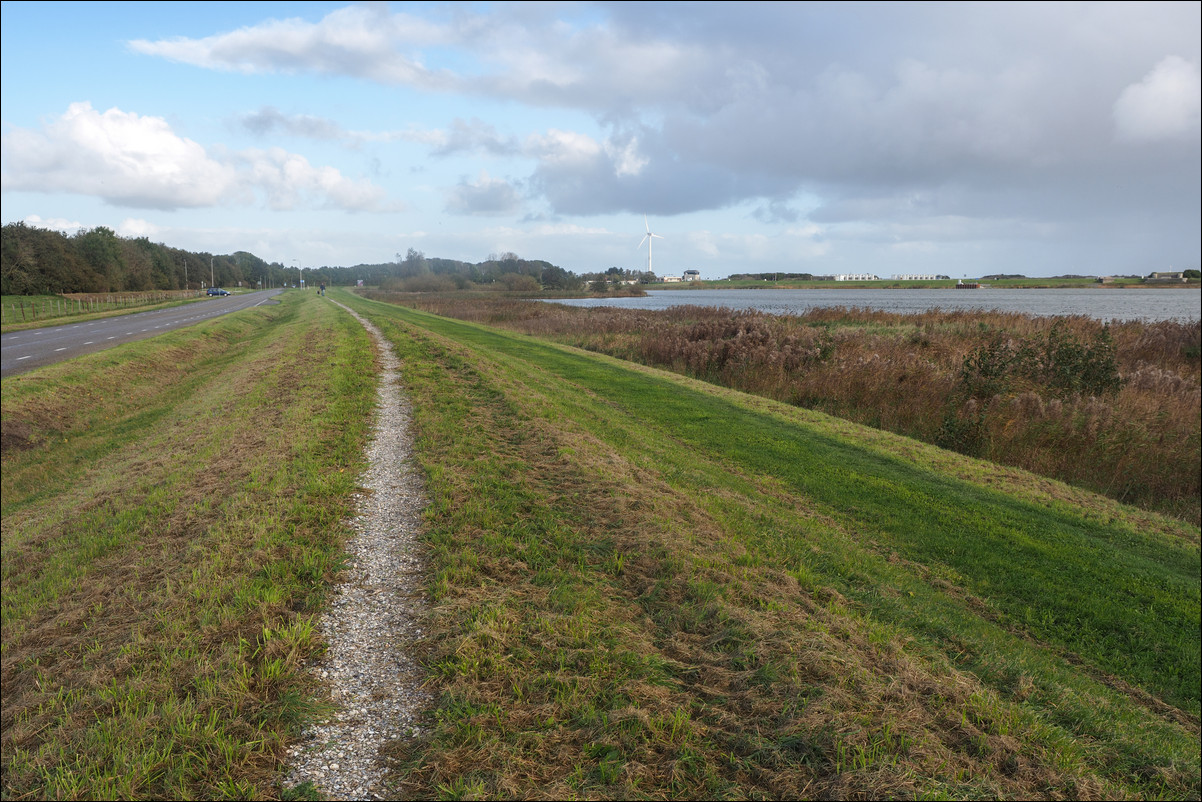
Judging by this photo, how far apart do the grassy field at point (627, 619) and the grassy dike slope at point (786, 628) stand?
3cm

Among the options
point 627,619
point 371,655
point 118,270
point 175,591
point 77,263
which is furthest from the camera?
point 118,270

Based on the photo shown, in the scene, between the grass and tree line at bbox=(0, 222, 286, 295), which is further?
tree line at bbox=(0, 222, 286, 295)

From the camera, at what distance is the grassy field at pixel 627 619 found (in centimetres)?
356

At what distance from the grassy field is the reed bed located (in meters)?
2.94

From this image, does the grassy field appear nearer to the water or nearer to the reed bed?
the reed bed

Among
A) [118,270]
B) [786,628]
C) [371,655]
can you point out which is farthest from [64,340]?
[118,270]

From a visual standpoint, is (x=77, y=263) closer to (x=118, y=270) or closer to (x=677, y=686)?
(x=118, y=270)

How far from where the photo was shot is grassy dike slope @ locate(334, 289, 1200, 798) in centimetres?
356

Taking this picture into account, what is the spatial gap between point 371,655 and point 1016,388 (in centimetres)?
1712

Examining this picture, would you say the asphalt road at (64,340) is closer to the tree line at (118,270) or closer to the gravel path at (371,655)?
the gravel path at (371,655)

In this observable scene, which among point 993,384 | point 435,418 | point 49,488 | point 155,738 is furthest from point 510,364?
point 155,738

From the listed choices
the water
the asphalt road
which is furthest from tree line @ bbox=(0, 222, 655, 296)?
the water

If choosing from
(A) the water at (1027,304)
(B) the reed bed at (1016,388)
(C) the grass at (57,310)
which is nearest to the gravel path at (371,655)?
(B) the reed bed at (1016,388)

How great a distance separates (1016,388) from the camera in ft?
51.7
